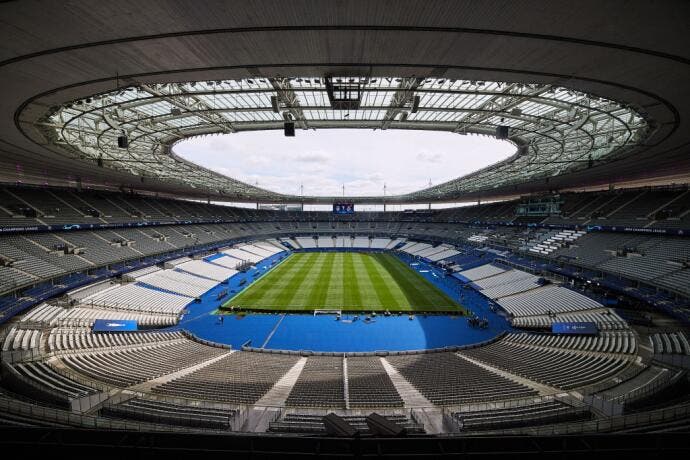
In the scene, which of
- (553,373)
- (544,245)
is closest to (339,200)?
(544,245)

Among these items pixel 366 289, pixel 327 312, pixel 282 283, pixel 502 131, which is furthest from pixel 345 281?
pixel 502 131

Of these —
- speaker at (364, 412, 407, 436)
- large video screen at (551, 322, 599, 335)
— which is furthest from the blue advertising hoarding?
large video screen at (551, 322, 599, 335)

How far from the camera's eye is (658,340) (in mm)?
18031

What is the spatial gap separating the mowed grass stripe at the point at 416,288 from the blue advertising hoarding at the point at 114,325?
83.8ft

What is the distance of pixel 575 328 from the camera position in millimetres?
22234

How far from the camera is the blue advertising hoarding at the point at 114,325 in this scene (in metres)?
21.8

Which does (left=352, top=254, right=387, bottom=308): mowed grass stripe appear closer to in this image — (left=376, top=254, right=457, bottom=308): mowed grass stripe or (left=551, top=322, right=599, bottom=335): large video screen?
(left=376, top=254, right=457, bottom=308): mowed grass stripe

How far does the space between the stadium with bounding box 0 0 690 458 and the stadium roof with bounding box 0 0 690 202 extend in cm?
9

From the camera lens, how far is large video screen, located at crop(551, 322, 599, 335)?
21658 mm

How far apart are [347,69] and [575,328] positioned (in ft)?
80.2

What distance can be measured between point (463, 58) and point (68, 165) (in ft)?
104

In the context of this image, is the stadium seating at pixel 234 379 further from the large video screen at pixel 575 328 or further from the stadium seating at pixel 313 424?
the large video screen at pixel 575 328

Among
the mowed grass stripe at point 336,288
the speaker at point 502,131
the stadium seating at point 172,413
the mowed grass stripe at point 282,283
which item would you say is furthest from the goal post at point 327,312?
the speaker at point 502,131

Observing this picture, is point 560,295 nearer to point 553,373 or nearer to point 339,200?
point 553,373
